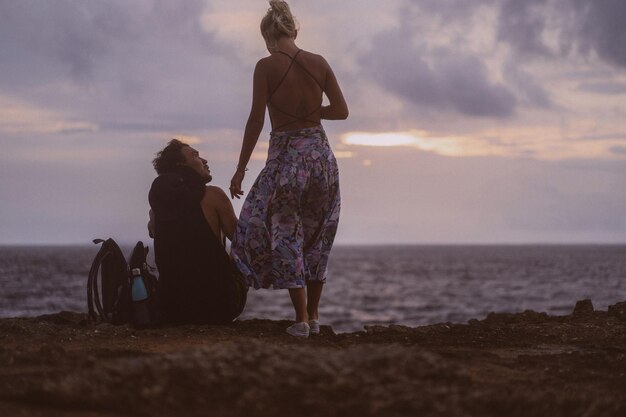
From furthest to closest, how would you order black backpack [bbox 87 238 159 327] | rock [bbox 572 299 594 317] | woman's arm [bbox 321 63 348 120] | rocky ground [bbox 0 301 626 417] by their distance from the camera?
1. rock [bbox 572 299 594 317]
2. black backpack [bbox 87 238 159 327]
3. woman's arm [bbox 321 63 348 120]
4. rocky ground [bbox 0 301 626 417]

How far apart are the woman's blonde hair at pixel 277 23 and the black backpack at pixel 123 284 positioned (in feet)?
6.48

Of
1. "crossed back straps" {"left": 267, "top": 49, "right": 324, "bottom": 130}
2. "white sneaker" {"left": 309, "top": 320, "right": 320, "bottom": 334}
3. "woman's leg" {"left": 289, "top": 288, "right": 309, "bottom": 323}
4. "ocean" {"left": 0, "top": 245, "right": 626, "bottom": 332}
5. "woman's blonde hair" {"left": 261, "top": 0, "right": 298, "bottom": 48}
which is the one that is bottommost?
"ocean" {"left": 0, "top": 245, "right": 626, "bottom": 332}

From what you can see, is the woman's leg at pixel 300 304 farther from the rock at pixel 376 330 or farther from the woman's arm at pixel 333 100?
the woman's arm at pixel 333 100

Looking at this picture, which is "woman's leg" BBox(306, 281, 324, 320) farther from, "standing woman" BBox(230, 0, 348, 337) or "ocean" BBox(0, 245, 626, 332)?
"ocean" BBox(0, 245, 626, 332)

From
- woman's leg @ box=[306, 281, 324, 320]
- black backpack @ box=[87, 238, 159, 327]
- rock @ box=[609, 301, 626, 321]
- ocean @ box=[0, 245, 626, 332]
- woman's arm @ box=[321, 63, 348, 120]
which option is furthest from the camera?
ocean @ box=[0, 245, 626, 332]

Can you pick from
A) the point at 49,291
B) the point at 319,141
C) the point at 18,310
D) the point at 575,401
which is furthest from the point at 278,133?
the point at 49,291

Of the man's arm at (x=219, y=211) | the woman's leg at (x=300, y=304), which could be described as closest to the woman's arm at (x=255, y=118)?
the man's arm at (x=219, y=211)

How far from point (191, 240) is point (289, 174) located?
0.99 m

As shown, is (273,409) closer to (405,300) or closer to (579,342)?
(579,342)

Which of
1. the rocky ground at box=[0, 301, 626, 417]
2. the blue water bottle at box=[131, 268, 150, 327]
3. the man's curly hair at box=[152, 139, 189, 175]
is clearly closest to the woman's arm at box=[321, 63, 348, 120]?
the man's curly hair at box=[152, 139, 189, 175]

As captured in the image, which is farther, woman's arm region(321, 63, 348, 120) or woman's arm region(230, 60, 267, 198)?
woman's arm region(321, 63, 348, 120)

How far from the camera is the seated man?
6.61 metres

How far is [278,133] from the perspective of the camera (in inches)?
255

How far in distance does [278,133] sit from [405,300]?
44376 millimetres
